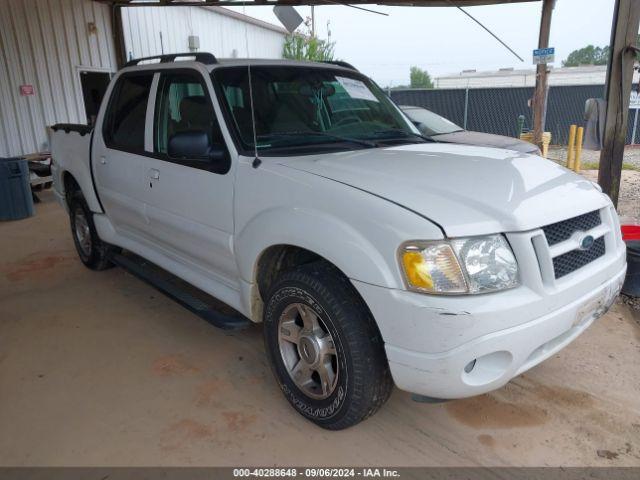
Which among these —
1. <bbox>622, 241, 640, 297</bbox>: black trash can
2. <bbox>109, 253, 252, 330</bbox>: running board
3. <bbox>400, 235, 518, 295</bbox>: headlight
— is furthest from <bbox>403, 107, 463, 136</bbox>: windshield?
<bbox>400, 235, 518, 295</bbox>: headlight

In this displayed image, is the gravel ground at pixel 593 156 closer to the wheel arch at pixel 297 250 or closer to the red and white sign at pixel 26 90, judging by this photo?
the wheel arch at pixel 297 250

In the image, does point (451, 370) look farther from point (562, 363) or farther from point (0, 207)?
point (0, 207)

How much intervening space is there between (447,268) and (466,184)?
0.55 m

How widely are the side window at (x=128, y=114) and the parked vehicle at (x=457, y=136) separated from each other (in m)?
4.03

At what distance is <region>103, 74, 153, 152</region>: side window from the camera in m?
3.78

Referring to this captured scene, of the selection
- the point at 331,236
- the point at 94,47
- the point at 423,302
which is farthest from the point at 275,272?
the point at 94,47

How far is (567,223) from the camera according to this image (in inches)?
94.5

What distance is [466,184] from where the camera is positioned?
2.41 m

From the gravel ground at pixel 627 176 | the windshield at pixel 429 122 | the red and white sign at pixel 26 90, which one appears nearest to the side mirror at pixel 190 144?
the gravel ground at pixel 627 176

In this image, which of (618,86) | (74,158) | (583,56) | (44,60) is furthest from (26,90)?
(583,56)

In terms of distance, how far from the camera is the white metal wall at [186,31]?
504 inches

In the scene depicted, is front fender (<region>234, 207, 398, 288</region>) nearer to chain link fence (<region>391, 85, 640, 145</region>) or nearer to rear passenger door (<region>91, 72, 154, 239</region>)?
rear passenger door (<region>91, 72, 154, 239</region>)

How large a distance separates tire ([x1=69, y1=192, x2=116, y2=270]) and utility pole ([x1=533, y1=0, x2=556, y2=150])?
9.16 meters

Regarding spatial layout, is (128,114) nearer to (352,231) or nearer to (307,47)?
(352,231)
